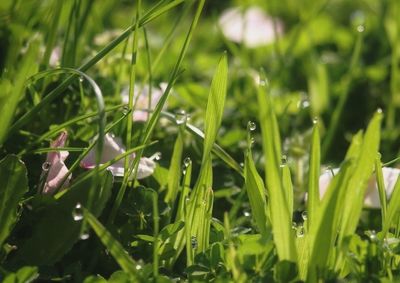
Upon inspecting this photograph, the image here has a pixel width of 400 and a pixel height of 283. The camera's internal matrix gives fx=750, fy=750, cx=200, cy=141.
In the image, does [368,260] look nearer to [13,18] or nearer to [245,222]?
[245,222]

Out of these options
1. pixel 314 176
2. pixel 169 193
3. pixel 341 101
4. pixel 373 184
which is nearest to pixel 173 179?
pixel 169 193

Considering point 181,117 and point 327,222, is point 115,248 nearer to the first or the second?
point 327,222

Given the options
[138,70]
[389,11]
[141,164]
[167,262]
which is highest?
[389,11]

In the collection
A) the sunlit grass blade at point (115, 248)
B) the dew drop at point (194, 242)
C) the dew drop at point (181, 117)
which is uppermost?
the dew drop at point (181, 117)

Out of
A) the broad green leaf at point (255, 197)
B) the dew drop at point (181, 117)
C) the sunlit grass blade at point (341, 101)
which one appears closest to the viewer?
the broad green leaf at point (255, 197)

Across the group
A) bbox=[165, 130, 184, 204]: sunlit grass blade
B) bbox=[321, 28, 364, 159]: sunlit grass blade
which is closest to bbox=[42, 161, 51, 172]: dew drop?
bbox=[165, 130, 184, 204]: sunlit grass blade

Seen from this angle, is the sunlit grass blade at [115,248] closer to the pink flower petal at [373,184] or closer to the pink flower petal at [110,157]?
the pink flower petal at [110,157]

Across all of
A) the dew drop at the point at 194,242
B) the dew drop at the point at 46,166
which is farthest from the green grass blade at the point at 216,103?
the dew drop at the point at 46,166

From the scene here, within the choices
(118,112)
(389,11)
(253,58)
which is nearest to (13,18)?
(118,112)
